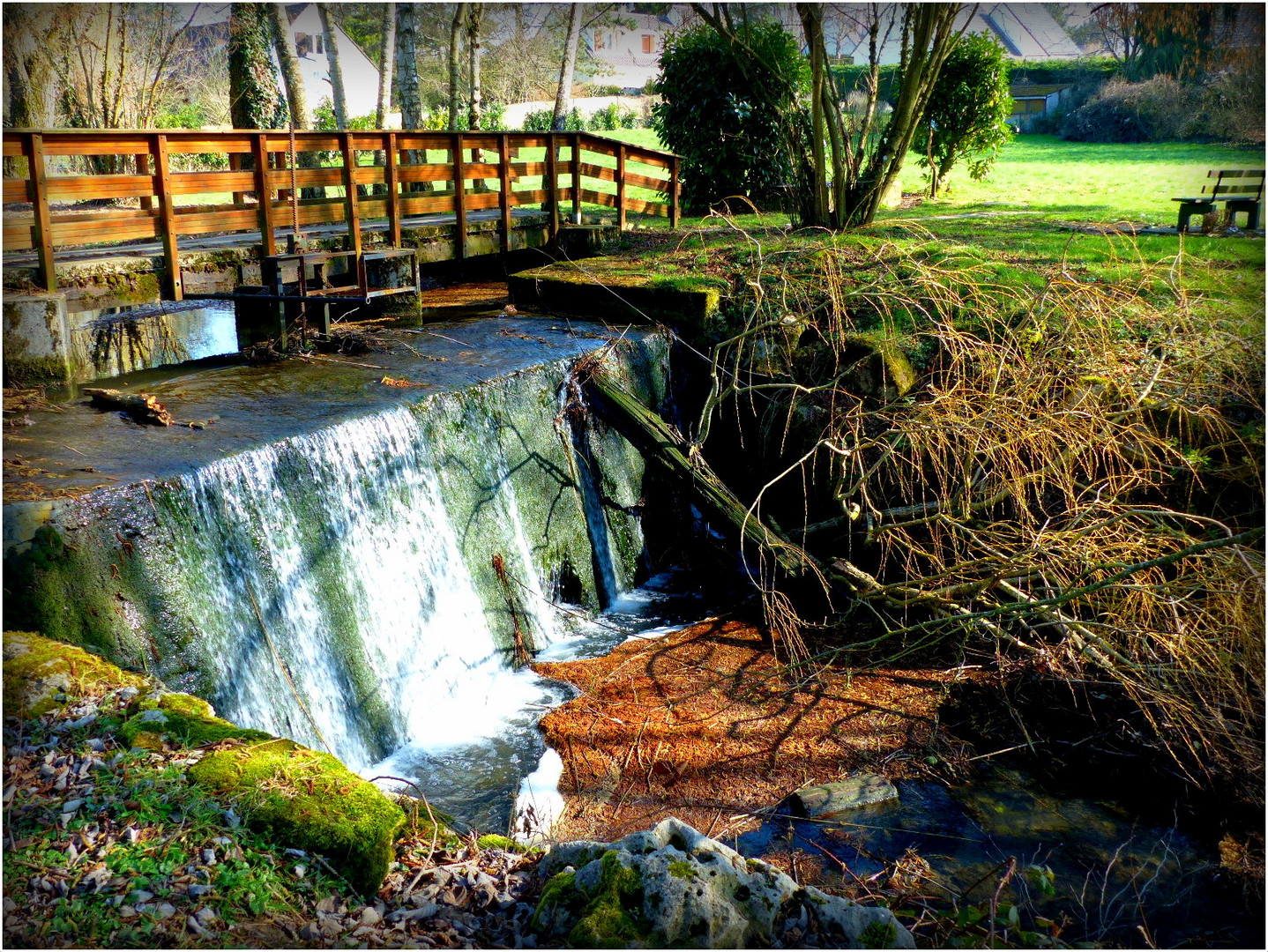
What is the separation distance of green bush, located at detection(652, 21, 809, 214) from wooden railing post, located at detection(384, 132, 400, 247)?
21.7 ft

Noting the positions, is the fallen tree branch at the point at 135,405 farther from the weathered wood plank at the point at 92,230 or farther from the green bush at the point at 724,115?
the green bush at the point at 724,115

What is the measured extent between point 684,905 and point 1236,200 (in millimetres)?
12496

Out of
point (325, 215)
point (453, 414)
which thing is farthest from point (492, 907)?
point (325, 215)

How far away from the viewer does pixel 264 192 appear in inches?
378

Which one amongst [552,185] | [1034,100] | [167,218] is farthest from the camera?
[1034,100]

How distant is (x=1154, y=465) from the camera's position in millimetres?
7387

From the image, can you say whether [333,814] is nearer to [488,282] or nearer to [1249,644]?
[1249,644]

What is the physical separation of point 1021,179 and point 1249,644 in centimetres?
1780

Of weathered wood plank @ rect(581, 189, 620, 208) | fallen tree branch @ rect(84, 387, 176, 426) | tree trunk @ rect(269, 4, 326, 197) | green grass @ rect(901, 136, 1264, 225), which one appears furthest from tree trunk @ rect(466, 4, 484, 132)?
fallen tree branch @ rect(84, 387, 176, 426)

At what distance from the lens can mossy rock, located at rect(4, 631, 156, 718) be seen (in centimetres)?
438

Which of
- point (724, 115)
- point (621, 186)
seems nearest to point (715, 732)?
point (621, 186)

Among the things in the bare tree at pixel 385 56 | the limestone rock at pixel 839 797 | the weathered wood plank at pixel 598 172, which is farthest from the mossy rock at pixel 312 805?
the bare tree at pixel 385 56

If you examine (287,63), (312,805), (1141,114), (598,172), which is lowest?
(312,805)

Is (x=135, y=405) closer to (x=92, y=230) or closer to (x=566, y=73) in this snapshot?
(x=92, y=230)
